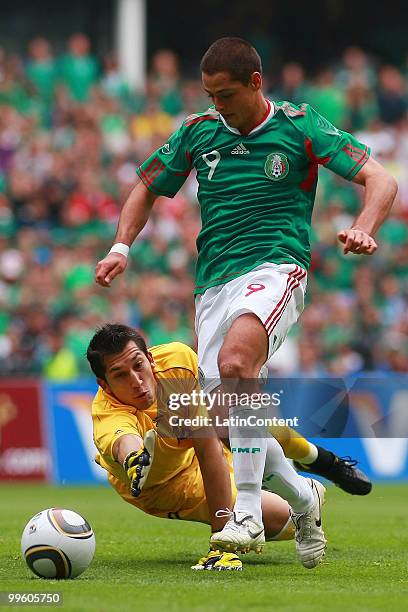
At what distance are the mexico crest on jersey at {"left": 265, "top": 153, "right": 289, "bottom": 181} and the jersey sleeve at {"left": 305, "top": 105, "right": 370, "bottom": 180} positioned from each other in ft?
0.46

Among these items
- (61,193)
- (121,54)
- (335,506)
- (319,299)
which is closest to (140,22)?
(121,54)

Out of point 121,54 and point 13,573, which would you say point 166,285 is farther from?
point 13,573

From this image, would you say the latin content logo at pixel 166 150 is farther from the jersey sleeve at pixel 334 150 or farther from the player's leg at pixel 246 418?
the player's leg at pixel 246 418

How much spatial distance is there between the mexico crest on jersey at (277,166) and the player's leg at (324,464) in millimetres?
1574

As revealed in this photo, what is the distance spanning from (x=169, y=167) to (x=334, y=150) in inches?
40.6

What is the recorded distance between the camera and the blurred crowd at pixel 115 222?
1653cm

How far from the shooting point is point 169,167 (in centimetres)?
734

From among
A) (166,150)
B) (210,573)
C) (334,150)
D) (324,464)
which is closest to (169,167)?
(166,150)

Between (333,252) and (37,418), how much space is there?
213 inches

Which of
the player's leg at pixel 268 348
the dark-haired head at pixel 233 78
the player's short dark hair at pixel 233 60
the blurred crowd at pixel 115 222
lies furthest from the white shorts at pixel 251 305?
the blurred crowd at pixel 115 222

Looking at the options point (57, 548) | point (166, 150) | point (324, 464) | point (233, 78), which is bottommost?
point (57, 548)

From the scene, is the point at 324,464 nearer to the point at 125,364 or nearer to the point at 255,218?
the point at 125,364

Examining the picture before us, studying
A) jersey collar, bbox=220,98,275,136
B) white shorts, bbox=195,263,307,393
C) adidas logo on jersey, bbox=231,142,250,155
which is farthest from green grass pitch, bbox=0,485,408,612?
jersey collar, bbox=220,98,275,136

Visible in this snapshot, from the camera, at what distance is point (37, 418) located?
15648 mm
